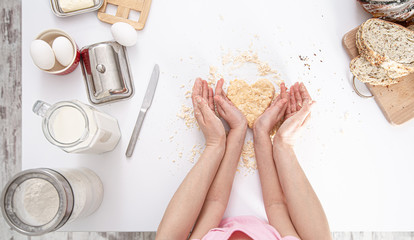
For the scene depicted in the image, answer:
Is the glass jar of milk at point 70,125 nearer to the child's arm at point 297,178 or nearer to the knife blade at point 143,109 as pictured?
the knife blade at point 143,109

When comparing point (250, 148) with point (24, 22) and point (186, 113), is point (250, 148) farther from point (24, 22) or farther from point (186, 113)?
point (24, 22)

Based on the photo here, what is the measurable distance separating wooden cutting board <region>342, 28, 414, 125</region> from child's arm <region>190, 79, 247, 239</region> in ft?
1.21

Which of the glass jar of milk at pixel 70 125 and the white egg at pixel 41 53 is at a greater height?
the white egg at pixel 41 53

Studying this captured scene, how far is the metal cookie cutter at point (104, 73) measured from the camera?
2.71ft

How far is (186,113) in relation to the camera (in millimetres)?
864

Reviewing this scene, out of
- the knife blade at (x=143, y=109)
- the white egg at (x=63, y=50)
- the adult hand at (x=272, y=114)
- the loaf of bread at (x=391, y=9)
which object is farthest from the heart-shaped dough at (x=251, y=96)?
the white egg at (x=63, y=50)

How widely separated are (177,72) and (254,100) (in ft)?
0.78

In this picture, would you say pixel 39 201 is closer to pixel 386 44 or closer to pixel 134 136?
pixel 134 136

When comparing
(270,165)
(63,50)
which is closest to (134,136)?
(63,50)

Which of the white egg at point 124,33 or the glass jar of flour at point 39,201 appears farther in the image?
the white egg at point 124,33

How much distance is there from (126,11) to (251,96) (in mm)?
429

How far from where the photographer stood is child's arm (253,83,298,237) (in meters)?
0.83

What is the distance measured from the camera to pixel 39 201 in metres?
0.69

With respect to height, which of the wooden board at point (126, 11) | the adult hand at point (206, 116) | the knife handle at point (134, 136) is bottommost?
the knife handle at point (134, 136)
